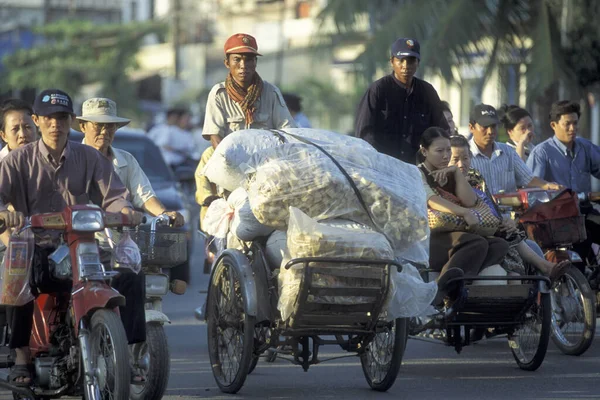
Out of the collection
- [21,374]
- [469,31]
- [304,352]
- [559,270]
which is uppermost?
[469,31]

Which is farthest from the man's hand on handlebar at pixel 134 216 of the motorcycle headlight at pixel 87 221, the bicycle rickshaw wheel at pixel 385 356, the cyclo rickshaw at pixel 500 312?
the cyclo rickshaw at pixel 500 312

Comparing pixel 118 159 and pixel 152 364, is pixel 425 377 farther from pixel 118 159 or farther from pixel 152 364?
pixel 118 159

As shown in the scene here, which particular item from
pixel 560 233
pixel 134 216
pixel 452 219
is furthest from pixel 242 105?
pixel 134 216

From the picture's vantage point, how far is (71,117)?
288 inches

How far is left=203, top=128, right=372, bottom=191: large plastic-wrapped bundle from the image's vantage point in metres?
8.08

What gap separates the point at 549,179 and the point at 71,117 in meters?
5.44

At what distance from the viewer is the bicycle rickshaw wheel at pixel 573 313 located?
9.63 m

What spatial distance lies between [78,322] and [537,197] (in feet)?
15.1

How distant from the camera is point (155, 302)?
8.29 metres

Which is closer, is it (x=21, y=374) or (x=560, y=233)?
(x=21, y=374)

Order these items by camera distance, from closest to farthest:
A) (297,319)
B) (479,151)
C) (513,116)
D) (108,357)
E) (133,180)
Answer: (108,357) → (297,319) → (133,180) → (479,151) → (513,116)

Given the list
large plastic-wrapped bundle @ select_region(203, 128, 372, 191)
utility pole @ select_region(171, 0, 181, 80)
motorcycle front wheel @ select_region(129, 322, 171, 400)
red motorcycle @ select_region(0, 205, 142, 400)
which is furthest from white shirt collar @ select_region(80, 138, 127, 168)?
utility pole @ select_region(171, 0, 181, 80)

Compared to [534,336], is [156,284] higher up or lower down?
higher up

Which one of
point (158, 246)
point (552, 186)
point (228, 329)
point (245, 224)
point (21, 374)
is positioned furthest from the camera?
point (552, 186)
